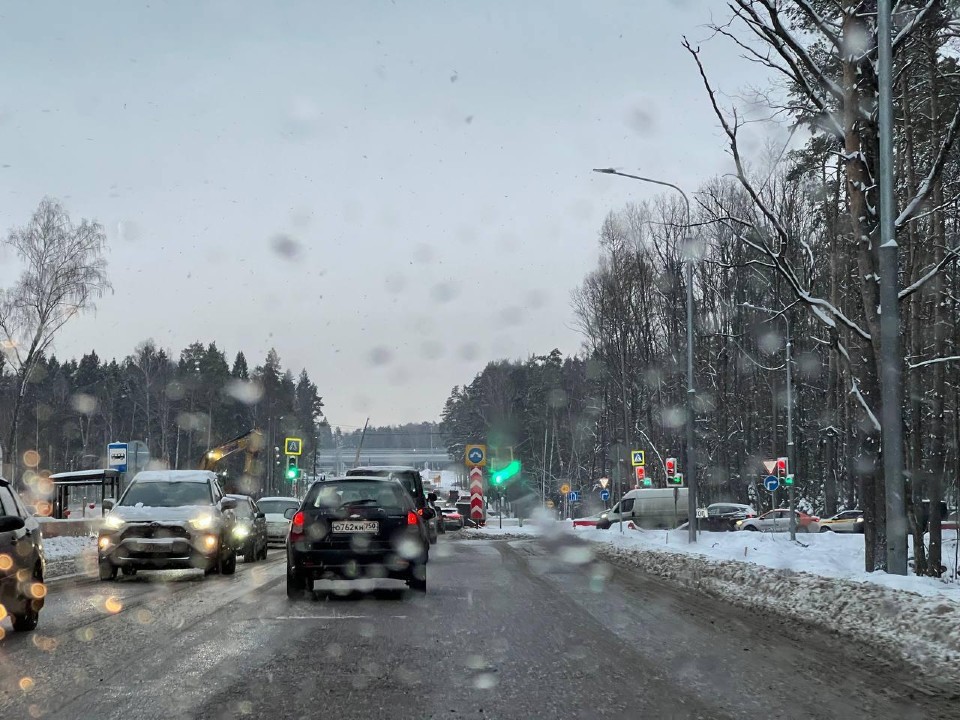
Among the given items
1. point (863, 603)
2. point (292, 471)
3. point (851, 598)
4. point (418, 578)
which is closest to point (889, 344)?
point (851, 598)

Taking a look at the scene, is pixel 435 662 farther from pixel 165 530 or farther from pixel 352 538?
pixel 165 530

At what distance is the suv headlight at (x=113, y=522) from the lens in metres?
17.6

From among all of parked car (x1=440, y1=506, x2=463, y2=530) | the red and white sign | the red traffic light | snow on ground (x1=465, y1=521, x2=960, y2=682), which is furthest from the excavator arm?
snow on ground (x1=465, y1=521, x2=960, y2=682)

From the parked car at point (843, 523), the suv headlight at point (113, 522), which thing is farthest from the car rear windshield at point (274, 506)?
the parked car at point (843, 523)

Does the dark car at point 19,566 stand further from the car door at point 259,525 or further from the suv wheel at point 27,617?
the car door at point 259,525

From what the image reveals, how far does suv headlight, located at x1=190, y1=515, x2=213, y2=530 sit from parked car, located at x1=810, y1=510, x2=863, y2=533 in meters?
32.2

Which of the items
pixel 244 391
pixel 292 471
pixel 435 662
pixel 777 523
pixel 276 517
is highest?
pixel 244 391

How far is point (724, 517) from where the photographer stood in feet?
154

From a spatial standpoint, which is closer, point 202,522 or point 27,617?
point 27,617

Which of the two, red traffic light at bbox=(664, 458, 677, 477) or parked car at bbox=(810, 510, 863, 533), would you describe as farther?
parked car at bbox=(810, 510, 863, 533)

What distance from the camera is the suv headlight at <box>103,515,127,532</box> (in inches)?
695

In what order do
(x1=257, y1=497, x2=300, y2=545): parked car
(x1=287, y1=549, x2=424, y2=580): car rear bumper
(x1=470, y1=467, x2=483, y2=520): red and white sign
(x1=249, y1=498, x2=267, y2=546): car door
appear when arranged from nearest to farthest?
1. (x1=287, y1=549, x2=424, y2=580): car rear bumper
2. (x1=249, y1=498, x2=267, y2=546): car door
3. (x1=257, y1=497, x2=300, y2=545): parked car
4. (x1=470, y1=467, x2=483, y2=520): red and white sign

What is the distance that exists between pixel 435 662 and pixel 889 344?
270 inches

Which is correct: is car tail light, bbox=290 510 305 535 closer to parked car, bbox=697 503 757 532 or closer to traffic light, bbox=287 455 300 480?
traffic light, bbox=287 455 300 480
